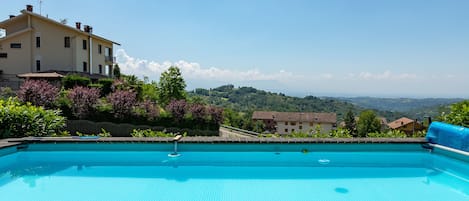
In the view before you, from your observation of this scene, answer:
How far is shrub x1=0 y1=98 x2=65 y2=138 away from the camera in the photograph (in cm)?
687

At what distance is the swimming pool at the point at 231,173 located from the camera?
4.43m

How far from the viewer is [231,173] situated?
5492 millimetres

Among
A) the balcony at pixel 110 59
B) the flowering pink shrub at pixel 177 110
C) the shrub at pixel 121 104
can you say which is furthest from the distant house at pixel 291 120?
the shrub at pixel 121 104

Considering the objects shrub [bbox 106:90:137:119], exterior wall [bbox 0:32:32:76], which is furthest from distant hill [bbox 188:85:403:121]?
shrub [bbox 106:90:137:119]

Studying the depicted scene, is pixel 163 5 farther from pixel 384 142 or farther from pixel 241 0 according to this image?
pixel 384 142

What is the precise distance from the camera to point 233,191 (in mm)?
4551

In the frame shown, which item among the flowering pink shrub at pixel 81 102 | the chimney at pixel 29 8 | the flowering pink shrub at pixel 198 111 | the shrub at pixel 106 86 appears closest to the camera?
the flowering pink shrub at pixel 81 102

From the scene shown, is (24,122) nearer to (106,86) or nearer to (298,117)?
(106,86)

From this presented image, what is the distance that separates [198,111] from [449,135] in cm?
1103

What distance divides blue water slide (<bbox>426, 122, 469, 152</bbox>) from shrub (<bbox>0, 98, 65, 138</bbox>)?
8.47 meters

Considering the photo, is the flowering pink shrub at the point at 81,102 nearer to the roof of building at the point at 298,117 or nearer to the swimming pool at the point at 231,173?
the swimming pool at the point at 231,173

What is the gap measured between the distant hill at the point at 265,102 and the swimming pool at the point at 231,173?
82.7 meters

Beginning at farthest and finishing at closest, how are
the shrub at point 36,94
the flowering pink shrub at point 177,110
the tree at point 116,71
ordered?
the tree at point 116,71, the flowering pink shrub at point 177,110, the shrub at point 36,94

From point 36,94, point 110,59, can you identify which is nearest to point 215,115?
point 36,94
